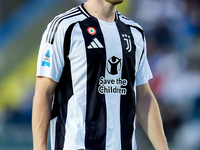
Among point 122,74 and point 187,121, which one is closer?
point 122,74

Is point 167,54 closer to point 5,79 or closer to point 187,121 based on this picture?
point 187,121

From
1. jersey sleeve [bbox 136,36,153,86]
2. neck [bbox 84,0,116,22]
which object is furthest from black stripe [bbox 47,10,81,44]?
jersey sleeve [bbox 136,36,153,86]

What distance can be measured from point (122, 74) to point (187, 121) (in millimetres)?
3610

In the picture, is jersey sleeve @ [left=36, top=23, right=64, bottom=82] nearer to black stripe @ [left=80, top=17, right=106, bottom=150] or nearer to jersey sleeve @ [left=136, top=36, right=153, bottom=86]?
black stripe @ [left=80, top=17, right=106, bottom=150]

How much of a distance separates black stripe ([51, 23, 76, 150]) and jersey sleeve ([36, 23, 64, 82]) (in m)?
0.03

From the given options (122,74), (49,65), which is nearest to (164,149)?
(122,74)

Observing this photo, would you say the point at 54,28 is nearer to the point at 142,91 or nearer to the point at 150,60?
the point at 142,91

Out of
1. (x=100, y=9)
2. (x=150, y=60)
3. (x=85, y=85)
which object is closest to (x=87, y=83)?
(x=85, y=85)

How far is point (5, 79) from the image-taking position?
5.45 metres

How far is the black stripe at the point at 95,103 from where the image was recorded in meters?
2.21

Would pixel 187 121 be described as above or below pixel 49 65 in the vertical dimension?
below

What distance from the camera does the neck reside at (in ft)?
7.59

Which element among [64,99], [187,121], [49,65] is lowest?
[187,121]

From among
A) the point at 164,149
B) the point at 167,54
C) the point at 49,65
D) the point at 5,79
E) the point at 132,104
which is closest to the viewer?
the point at 49,65
